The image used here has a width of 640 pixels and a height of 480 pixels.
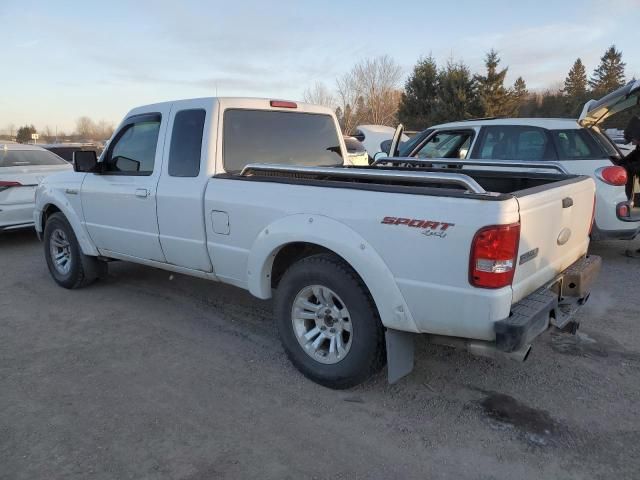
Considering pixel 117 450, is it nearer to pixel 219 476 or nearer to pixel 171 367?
pixel 219 476

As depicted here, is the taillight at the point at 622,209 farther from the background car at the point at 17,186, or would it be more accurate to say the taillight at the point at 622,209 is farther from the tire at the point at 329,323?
the background car at the point at 17,186

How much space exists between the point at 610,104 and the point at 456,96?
29795mm

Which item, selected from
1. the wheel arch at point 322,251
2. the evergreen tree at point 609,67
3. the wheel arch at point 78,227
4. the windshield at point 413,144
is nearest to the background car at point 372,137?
the windshield at point 413,144

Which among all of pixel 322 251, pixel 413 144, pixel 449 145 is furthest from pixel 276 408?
pixel 413 144

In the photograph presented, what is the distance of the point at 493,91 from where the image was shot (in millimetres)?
34906

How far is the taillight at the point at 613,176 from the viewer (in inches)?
230

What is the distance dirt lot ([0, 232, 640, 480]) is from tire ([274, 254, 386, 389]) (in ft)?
0.57

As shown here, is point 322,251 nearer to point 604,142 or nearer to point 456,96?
point 604,142

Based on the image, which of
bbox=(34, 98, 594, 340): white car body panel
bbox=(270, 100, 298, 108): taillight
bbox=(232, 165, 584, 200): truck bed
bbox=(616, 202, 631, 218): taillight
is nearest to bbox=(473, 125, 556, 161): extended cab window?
bbox=(616, 202, 631, 218): taillight

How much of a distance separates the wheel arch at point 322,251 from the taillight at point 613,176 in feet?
13.8

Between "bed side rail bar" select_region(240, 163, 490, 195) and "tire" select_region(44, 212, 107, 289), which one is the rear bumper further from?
"tire" select_region(44, 212, 107, 289)

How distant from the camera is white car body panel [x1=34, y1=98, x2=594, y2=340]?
8.46 ft

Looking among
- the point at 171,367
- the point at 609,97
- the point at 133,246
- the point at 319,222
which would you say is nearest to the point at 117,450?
the point at 171,367

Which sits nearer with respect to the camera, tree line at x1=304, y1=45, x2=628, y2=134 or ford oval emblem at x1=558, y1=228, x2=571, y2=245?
ford oval emblem at x1=558, y1=228, x2=571, y2=245
